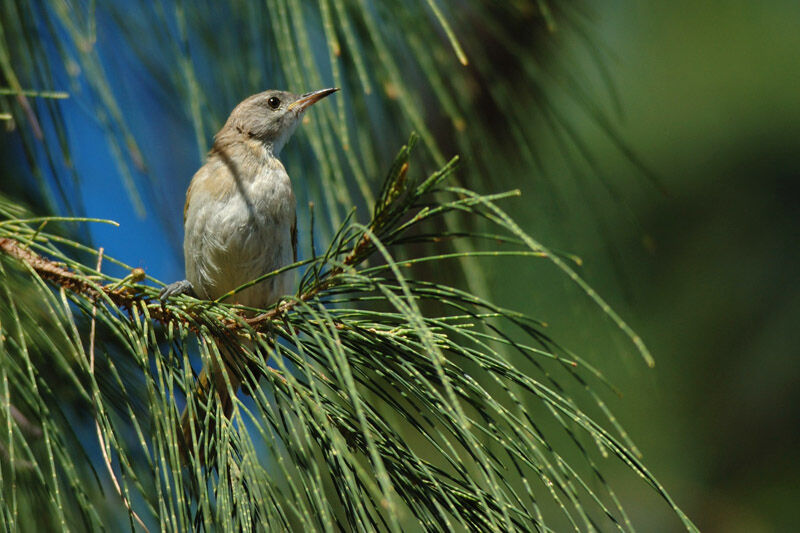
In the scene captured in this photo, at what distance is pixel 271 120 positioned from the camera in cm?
345

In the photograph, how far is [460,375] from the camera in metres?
1.48

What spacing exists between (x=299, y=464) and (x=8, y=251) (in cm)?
76

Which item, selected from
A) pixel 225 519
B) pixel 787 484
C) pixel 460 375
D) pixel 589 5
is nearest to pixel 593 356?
Result: pixel 787 484

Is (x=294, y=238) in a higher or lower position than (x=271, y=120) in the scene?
lower

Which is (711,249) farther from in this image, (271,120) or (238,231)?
(238,231)

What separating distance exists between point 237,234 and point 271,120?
0.75m

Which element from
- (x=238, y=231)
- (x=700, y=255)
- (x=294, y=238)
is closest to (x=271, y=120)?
(x=294, y=238)

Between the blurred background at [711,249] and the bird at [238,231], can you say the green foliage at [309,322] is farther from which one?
the blurred background at [711,249]

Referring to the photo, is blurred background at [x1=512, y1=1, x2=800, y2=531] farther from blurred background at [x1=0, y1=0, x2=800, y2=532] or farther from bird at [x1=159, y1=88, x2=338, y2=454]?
Result: bird at [x1=159, y1=88, x2=338, y2=454]

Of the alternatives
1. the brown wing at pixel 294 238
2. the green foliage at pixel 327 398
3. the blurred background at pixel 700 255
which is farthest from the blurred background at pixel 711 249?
the green foliage at pixel 327 398

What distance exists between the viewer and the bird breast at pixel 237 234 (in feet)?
9.56

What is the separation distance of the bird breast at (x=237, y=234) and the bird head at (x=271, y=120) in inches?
12.3

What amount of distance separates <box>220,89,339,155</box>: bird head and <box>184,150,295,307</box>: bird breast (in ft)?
1.03

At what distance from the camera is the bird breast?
2914 millimetres
